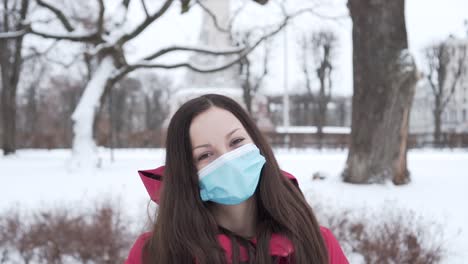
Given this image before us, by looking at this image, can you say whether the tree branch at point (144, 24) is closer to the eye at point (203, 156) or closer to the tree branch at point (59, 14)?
the tree branch at point (59, 14)

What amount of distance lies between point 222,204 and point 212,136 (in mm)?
273

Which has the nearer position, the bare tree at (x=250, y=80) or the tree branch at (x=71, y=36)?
the tree branch at (x=71, y=36)

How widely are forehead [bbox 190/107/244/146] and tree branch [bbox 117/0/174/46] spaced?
1155cm

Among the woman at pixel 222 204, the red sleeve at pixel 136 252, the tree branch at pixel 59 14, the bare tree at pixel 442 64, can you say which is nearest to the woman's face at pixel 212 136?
the woman at pixel 222 204

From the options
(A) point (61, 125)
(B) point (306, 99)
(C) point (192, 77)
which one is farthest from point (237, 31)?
(A) point (61, 125)

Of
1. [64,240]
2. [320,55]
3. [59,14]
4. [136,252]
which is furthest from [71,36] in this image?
[320,55]

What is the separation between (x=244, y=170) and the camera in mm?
1718

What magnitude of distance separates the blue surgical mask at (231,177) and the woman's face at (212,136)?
1.3 inches

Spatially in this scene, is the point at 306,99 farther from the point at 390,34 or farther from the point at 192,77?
the point at 390,34

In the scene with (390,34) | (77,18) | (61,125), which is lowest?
(61,125)

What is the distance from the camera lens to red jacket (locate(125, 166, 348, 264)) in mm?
1701

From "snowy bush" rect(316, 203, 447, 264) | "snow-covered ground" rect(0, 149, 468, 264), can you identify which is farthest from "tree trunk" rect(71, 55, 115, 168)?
"snowy bush" rect(316, 203, 447, 264)

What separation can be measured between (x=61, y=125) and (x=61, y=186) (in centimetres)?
4222

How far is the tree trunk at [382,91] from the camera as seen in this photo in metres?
8.41
